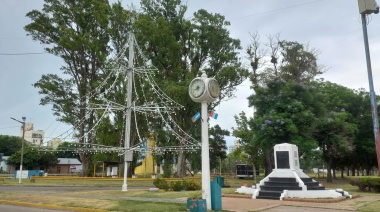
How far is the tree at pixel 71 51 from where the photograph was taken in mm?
36344

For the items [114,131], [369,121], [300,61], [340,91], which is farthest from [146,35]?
[369,121]

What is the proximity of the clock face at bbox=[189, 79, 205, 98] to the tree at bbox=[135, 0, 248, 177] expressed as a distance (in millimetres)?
20327

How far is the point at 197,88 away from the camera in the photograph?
12172 millimetres

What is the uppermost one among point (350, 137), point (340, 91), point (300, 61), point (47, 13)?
point (47, 13)

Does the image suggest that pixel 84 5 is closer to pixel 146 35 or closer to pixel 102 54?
pixel 102 54

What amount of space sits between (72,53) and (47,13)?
5557 millimetres

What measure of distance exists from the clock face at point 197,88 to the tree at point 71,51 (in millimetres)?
25138

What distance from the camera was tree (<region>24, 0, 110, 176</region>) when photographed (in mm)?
36344

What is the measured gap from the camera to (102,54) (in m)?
34.6

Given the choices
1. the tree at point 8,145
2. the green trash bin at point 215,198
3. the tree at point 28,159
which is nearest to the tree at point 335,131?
the green trash bin at point 215,198

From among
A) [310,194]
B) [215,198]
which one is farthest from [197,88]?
[310,194]

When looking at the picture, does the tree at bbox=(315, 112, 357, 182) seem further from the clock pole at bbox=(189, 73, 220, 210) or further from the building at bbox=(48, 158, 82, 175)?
the building at bbox=(48, 158, 82, 175)

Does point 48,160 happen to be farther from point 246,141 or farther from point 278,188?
point 278,188

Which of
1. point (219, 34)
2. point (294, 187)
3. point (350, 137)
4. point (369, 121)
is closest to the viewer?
point (294, 187)
